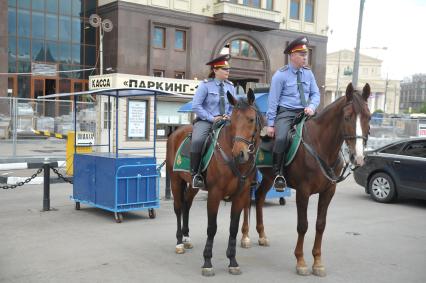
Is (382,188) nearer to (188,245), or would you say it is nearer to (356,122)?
(188,245)

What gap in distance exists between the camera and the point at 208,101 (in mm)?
6793

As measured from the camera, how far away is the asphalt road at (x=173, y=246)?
607 centimetres

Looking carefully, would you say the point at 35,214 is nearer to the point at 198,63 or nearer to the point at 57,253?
the point at 57,253

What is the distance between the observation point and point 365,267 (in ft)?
21.4

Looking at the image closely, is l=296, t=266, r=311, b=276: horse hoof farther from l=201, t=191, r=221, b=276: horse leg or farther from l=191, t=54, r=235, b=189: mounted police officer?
l=191, t=54, r=235, b=189: mounted police officer

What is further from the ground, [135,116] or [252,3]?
[252,3]

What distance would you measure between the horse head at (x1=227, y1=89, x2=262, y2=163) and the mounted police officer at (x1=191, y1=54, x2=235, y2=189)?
0.70 meters

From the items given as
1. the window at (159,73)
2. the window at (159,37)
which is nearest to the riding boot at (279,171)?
the window at (159,73)

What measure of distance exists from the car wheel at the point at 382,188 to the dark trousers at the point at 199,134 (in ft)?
22.5

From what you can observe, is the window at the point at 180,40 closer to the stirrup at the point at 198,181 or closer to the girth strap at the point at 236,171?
the stirrup at the point at 198,181

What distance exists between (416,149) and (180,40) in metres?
23.8

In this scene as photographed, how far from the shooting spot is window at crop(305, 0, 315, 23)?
3988 cm

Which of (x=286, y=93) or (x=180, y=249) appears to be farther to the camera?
(x=180, y=249)

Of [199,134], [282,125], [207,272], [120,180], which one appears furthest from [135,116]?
Result: [207,272]
